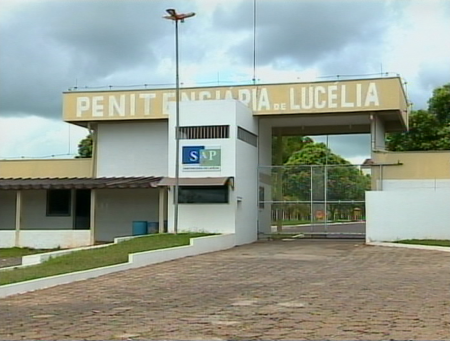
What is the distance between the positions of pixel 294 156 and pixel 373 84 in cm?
3850

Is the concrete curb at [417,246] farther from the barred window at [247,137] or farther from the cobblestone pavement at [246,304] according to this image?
the barred window at [247,137]

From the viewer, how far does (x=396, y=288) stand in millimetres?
13562

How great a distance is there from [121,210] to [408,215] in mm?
12361

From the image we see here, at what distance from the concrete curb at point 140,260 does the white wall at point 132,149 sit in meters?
6.24

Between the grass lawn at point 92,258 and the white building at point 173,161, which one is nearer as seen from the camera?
the grass lawn at point 92,258

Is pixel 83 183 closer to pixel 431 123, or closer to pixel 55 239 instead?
pixel 55 239

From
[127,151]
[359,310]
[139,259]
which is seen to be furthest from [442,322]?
[127,151]

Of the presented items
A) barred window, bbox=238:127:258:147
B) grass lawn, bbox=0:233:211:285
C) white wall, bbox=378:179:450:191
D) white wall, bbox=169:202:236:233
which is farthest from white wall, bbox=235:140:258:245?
white wall, bbox=378:179:450:191

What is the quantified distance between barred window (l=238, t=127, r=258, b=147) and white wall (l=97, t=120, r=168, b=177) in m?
3.84

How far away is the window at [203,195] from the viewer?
27.7m

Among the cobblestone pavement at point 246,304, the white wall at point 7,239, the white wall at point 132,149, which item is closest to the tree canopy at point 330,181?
the white wall at point 132,149

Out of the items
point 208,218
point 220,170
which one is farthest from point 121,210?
point 220,170

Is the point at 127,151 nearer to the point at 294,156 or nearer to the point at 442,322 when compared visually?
the point at 442,322

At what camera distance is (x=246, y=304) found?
11.4 metres
